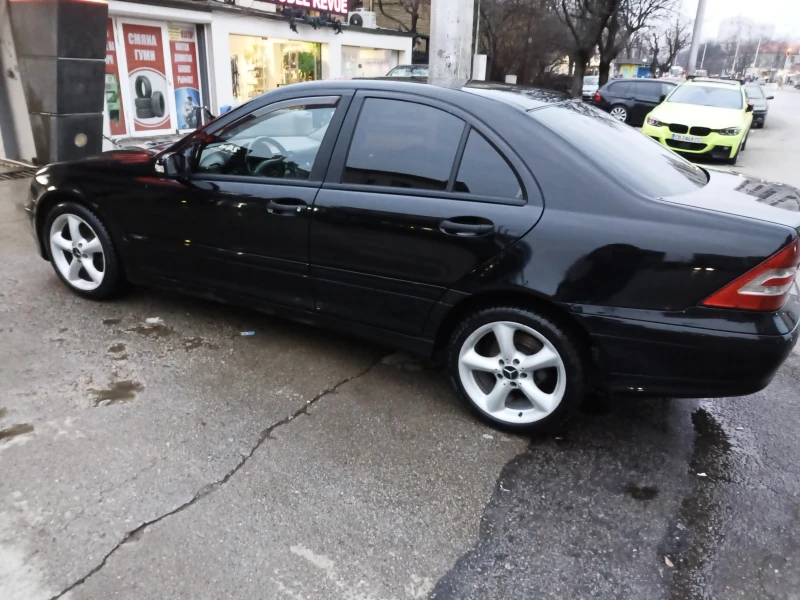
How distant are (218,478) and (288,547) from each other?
536 mm

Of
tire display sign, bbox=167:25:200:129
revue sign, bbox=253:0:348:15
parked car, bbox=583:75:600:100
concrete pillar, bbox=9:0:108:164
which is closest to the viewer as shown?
concrete pillar, bbox=9:0:108:164

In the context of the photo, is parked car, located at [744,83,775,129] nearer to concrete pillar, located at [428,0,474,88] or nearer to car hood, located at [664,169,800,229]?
concrete pillar, located at [428,0,474,88]

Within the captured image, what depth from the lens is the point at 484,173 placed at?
2.97 metres

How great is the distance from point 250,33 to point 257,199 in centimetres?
1216

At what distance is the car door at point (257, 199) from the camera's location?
3420mm

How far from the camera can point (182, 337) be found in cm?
401

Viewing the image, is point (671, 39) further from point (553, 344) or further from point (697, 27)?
point (553, 344)

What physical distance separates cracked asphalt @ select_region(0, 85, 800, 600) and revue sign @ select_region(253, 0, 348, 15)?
12453mm

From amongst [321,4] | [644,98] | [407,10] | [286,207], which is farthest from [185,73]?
[407,10]

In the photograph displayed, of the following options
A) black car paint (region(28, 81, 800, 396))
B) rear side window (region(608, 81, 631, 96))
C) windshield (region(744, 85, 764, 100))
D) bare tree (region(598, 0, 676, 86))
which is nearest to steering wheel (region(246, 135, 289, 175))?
black car paint (region(28, 81, 800, 396))

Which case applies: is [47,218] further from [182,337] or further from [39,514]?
[39,514]

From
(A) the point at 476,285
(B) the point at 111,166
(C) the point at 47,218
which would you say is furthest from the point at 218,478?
(C) the point at 47,218

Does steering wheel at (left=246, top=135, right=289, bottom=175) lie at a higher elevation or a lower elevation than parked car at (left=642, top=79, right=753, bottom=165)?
higher

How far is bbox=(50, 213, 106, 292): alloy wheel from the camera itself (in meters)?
4.33
